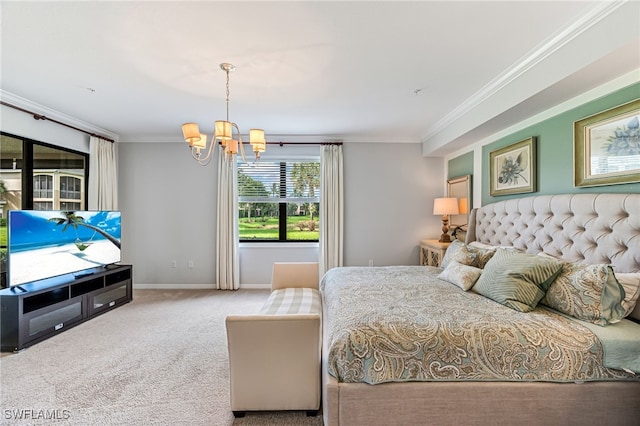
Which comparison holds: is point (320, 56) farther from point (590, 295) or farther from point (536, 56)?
point (590, 295)

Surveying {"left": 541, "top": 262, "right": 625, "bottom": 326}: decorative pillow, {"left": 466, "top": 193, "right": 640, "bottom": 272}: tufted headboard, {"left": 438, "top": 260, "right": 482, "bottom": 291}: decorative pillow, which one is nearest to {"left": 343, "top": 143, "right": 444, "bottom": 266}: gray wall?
{"left": 466, "top": 193, "right": 640, "bottom": 272}: tufted headboard

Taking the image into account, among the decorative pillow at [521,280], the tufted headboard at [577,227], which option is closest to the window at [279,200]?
the tufted headboard at [577,227]

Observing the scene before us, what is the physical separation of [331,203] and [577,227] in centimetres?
313

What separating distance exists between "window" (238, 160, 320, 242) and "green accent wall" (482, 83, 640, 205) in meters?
3.03

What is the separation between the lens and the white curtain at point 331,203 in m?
4.84

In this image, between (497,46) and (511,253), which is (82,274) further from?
(497,46)

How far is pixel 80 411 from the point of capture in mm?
1943

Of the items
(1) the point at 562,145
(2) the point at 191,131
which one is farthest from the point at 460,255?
(2) the point at 191,131

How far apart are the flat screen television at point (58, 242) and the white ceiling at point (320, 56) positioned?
130 cm

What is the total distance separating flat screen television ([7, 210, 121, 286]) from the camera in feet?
9.59

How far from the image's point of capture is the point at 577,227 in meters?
2.27

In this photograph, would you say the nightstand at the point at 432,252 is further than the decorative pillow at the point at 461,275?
Yes

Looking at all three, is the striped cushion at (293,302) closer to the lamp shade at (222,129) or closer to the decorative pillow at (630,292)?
the lamp shade at (222,129)

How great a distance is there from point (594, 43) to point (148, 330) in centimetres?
439
